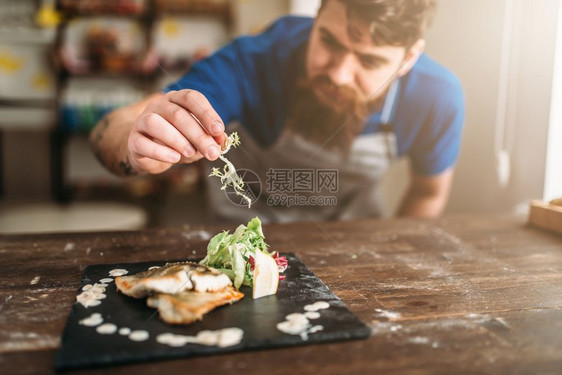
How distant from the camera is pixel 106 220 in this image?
9.77ft

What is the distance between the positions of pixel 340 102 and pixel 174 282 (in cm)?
154

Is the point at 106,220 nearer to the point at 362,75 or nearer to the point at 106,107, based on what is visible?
the point at 106,107

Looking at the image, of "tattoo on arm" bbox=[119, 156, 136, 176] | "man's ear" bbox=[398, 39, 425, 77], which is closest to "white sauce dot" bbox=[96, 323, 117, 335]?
"tattoo on arm" bbox=[119, 156, 136, 176]

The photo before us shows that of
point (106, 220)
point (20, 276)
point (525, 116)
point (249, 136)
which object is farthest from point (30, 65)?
point (525, 116)

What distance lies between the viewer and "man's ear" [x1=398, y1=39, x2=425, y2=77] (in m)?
2.27

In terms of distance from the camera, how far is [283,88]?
7.84ft

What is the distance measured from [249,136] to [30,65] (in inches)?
89.7

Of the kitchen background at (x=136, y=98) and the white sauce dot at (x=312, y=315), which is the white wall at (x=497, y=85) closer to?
the kitchen background at (x=136, y=98)

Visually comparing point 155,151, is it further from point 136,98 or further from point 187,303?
point 136,98

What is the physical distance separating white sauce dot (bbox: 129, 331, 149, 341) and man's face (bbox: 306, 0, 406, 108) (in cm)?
167

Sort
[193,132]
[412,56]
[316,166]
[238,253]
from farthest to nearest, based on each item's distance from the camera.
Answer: [316,166]
[412,56]
[193,132]
[238,253]

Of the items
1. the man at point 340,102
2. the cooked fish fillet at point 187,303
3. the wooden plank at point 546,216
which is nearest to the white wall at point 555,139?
the man at point 340,102

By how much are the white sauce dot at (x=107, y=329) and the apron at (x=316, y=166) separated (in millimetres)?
1431

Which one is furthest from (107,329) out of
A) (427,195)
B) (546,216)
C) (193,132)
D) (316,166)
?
(427,195)
